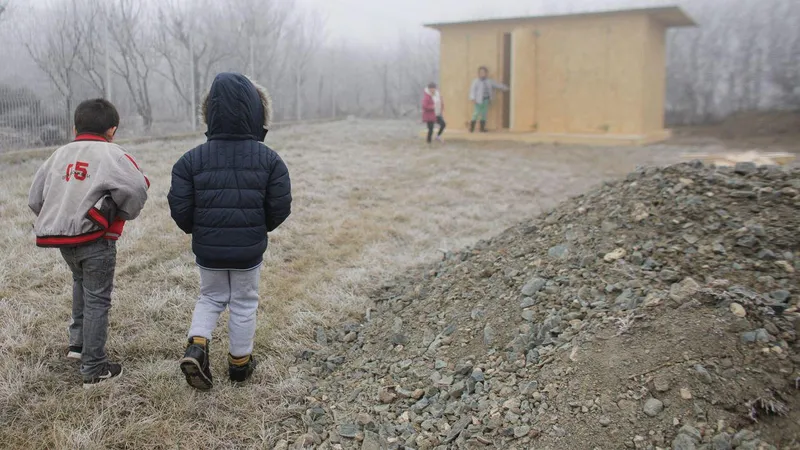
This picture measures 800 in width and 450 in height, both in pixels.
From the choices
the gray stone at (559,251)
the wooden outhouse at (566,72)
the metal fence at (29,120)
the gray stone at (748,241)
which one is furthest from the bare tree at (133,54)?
the gray stone at (748,241)

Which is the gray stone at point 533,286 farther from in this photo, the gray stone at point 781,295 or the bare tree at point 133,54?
the bare tree at point 133,54

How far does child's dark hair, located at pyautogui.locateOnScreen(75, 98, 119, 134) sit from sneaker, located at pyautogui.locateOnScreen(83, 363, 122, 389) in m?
1.10

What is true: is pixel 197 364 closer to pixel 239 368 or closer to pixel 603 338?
pixel 239 368

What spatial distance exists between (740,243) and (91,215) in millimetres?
3026

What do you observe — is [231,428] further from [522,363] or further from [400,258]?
[400,258]

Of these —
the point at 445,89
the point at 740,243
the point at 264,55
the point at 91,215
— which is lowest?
the point at 740,243

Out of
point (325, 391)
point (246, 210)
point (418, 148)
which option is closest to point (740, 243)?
point (325, 391)

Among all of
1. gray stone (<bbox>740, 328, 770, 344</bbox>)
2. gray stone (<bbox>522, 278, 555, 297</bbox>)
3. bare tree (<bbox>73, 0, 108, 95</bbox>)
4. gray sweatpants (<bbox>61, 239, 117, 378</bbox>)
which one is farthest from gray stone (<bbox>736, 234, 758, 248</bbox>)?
bare tree (<bbox>73, 0, 108, 95</bbox>)

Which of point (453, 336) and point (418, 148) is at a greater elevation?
point (418, 148)

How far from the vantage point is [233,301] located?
3.05 metres

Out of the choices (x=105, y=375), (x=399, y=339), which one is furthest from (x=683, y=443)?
(x=105, y=375)

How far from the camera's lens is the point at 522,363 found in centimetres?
276

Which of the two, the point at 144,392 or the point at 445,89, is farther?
the point at 445,89

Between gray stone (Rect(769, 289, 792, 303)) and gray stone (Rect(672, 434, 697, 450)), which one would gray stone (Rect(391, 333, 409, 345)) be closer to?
gray stone (Rect(672, 434, 697, 450))
